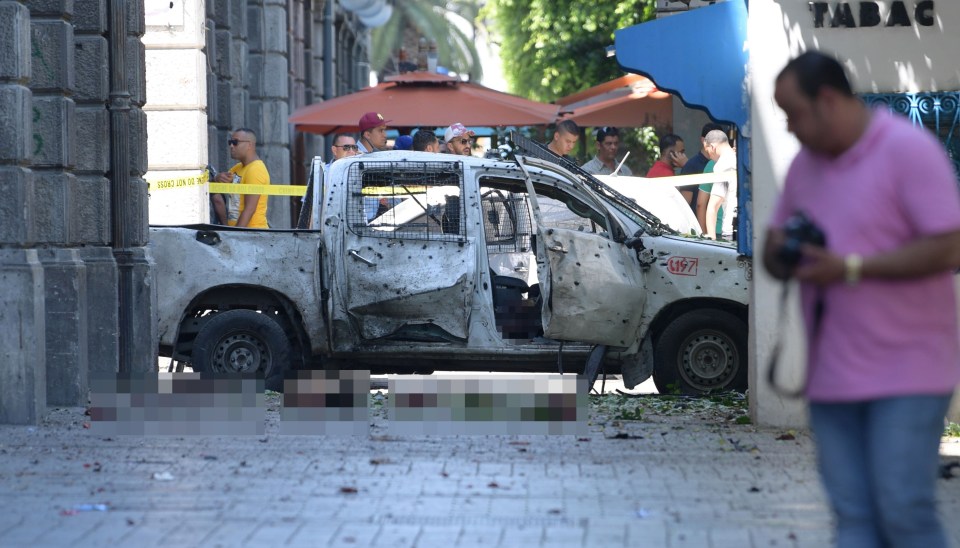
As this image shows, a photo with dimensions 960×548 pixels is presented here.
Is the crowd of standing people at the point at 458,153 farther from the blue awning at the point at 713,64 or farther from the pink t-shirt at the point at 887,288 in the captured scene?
the pink t-shirt at the point at 887,288

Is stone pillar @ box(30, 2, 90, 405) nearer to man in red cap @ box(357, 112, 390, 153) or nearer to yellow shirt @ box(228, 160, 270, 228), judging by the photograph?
man in red cap @ box(357, 112, 390, 153)

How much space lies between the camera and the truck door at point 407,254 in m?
11.6

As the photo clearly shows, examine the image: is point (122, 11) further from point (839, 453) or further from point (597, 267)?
point (839, 453)

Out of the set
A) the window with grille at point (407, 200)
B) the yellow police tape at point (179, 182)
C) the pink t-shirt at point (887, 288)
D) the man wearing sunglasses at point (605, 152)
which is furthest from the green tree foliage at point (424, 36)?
the pink t-shirt at point (887, 288)

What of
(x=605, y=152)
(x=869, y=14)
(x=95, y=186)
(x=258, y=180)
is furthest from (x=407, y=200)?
(x=605, y=152)

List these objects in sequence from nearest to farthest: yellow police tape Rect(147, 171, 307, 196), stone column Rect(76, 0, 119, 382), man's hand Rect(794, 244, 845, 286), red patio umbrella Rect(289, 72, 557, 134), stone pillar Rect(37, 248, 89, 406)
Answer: man's hand Rect(794, 244, 845, 286) < stone pillar Rect(37, 248, 89, 406) < stone column Rect(76, 0, 119, 382) < yellow police tape Rect(147, 171, 307, 196) < red patio umbrella Rect(289, 72, 557, 134)

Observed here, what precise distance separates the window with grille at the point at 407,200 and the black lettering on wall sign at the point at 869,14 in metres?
3.23

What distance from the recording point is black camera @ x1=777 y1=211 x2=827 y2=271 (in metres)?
4.34

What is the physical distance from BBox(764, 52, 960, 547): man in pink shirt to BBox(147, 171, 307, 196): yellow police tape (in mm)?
10970

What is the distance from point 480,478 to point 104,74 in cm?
535

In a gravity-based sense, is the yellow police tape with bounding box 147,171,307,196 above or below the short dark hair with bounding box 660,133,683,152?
below

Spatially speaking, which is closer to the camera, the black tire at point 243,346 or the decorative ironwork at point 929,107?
the decorative ironwork at point 929,107

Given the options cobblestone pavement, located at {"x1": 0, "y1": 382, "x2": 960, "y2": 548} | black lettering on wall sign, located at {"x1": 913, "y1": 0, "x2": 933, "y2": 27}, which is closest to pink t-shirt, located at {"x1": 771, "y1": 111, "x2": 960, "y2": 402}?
cobblestone pavement, located at {"x1": 0, "y1": 382, "x2": 960, "y2": 548}

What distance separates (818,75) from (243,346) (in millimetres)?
7943
